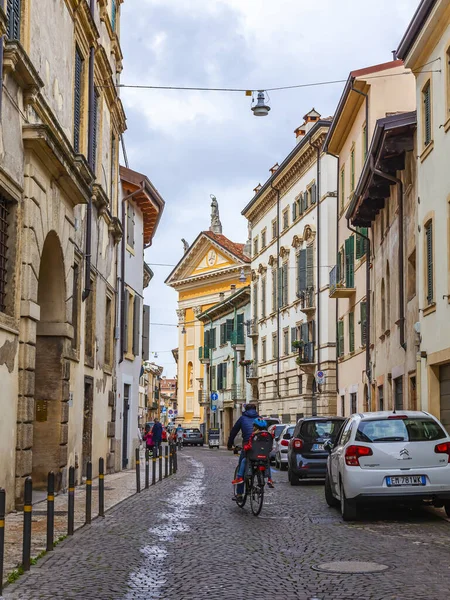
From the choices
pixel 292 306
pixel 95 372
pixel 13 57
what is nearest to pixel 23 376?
pixel 13 57

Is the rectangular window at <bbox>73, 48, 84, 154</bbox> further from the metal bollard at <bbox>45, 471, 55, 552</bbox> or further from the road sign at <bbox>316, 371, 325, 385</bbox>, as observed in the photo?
the road sign at <bbox>316, 371, 325, 385</bbox>

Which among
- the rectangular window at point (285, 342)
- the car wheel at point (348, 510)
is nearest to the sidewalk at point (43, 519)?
the car wheel at point (348, 510)

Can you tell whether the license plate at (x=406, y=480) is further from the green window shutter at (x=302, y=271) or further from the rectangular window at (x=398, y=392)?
the green window shutter at (x=302, y=271)

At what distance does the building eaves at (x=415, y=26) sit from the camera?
64.8 ft

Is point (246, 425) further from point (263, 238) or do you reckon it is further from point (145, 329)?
point (263, 238)

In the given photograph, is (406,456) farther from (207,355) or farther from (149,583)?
(207,355)

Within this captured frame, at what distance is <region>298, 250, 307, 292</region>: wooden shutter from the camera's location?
48725 millimetres

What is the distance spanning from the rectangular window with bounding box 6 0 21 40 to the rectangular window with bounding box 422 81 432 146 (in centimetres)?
964

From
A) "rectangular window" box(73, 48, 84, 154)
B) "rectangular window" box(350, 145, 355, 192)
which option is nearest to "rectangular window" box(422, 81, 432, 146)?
"rectangular window" box(73, 48, 84, 154)

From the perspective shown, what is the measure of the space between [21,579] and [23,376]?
21.7 feet

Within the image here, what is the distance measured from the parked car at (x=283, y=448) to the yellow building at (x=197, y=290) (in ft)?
176

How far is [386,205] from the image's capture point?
2786cm

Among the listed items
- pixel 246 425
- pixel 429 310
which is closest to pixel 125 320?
pixel 429 310

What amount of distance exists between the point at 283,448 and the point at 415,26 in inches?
554
